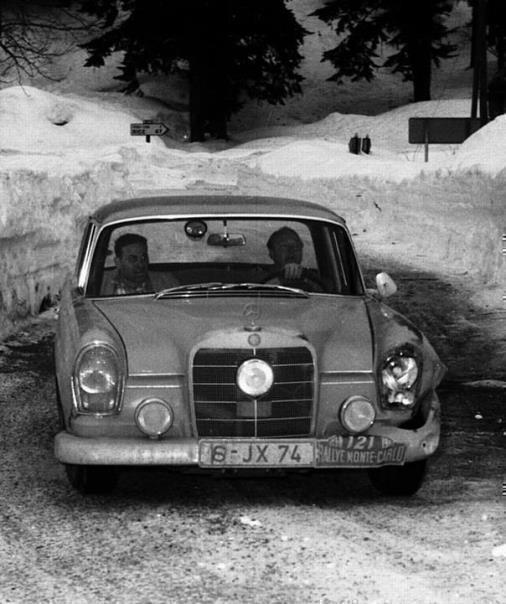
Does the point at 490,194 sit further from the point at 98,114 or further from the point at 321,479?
the point at 98,114

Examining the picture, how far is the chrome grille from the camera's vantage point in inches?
265

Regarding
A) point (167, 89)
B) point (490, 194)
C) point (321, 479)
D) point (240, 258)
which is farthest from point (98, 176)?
point (167, 89)

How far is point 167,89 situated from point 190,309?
162 ft

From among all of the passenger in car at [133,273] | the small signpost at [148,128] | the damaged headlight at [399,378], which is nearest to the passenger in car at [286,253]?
the passenger in car at [133,273]

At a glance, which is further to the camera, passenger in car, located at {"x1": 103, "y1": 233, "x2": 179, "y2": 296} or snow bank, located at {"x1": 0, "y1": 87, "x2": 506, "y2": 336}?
snow bank, located at {"x1": 0, "y1": 87, "x2": 506, "y2": 336}

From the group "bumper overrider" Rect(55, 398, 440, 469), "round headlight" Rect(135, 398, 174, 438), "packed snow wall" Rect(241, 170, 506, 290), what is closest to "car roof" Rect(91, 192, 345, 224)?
"round headlight" Rect(135, 398, 174, 438)

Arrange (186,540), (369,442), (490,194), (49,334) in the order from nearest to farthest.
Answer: (186,540) < (369,442) < (49,334) < (490,194)

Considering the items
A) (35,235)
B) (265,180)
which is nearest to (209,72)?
(265,180)

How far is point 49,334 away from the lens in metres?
13.0

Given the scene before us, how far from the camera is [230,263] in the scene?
26.9 ft

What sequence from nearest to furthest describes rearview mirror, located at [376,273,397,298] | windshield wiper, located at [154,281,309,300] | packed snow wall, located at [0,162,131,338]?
windshield wiper, located at [154,281,309,300], rearview mirror, located at [376,273,397,298], packed snow wall, located at [0,162,131,338]

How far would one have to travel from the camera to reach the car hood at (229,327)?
6.79m

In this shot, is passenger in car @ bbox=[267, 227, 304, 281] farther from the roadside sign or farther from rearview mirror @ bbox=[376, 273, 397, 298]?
the roadside sign

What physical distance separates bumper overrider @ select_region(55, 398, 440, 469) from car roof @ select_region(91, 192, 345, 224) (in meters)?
1.80
